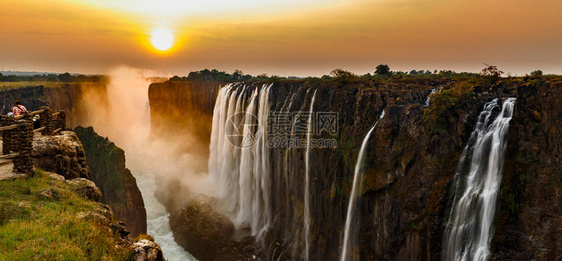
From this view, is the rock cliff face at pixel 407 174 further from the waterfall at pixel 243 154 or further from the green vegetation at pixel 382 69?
the green vegetation at pixel 382 69

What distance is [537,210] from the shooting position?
12336mm

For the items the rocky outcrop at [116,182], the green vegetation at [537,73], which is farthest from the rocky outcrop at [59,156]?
the green vegetation at [537,73]

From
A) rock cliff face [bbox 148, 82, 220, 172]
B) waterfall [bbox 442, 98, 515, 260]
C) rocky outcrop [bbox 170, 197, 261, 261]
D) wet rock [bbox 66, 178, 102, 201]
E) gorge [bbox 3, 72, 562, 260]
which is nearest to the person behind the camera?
wet rock [bbox 66, 178, 102, 201]

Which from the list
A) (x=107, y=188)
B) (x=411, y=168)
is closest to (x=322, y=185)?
(x=411, y=168)

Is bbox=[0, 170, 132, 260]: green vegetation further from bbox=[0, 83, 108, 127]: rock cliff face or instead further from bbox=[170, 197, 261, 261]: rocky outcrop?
bbox=[0, 83, 108, 127]: rock cliff face

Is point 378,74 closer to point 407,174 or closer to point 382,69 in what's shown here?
point 382,69

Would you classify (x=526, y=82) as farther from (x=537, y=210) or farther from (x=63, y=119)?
(x=63, y=119)

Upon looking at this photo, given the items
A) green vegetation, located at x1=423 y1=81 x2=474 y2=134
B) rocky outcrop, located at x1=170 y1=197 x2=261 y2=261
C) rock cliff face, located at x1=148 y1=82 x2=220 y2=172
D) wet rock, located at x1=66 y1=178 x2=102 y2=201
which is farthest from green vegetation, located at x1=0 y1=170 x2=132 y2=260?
rock cliff face, located at x1=148 y1=82 x2=220 y2=172

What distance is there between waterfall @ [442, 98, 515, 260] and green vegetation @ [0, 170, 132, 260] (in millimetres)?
13353

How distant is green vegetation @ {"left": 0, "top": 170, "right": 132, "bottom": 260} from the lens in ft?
20.8

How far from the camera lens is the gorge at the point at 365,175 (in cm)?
1273

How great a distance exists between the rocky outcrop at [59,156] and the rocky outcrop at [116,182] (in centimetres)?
1955

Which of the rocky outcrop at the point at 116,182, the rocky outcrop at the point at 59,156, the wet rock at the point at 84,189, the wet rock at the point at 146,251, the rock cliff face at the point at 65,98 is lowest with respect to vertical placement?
the rocky outcrop at the point at 116,182

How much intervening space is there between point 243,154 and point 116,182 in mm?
14794
